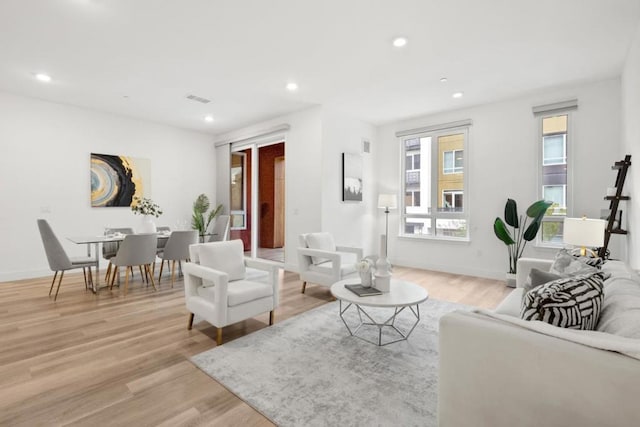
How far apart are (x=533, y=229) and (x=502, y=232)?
39cm

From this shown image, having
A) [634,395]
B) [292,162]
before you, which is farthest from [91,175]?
[634,395]

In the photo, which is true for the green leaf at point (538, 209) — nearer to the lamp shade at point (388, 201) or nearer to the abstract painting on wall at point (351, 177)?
the lamp shade at point (388, 201)

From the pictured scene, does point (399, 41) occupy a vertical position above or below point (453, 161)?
above

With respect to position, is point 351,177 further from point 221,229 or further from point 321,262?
point 221,229

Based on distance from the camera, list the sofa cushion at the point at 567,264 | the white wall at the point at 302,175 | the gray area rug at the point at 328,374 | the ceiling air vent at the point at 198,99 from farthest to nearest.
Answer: the white wall at the point at 302,175
the ceiling air vent at the point at 198,99
the sofa cushion at the point at 567,264
the gray area rug at the point at 328,374

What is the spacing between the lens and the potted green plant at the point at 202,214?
7094 mm

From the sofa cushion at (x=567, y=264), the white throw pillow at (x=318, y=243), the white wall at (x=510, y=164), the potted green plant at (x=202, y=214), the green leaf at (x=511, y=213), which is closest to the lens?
the sofa cushion at (x=567, y=264)

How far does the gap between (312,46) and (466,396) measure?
338 cm

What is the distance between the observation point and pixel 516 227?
493 cm

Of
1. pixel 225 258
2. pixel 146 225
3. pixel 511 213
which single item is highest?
pixel 511 213

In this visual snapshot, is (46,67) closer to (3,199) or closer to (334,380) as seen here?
(3,199)

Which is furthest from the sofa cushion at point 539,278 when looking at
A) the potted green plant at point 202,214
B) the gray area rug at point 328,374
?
the potted green plant at point 202,214

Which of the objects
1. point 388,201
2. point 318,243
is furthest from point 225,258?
point 388,201

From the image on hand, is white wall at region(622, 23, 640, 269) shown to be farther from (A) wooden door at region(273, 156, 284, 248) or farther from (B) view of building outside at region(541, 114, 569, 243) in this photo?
(A) wooden door at region(273, 156, 284, 248)
